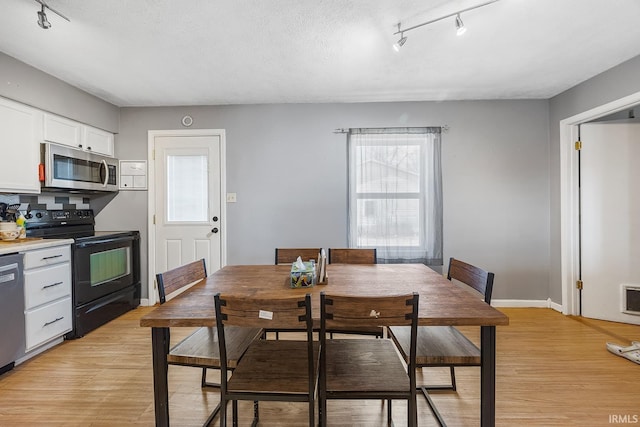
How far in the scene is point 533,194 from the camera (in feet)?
11.7

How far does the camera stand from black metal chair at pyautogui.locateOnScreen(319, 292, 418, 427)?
1.21 metres

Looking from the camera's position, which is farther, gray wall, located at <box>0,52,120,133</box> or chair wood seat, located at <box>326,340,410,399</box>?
gray wall, located at <box>0,52,120,133</box>

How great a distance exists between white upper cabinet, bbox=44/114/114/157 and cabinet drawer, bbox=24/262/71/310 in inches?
48.4

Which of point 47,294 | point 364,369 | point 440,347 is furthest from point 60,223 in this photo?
point 440,347

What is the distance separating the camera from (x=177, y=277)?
1.84m

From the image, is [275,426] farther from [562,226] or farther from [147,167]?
[562,226]

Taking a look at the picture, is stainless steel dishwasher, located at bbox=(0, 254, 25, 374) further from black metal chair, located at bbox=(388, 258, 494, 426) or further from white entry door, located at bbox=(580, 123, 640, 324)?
white entry door, located at bbox=(580, 123, 640, 324)

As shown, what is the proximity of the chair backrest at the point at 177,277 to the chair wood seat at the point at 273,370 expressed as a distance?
57 cm

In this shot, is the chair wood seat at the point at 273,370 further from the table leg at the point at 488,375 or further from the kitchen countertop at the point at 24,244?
the kitchen countertop at the point at 24,244

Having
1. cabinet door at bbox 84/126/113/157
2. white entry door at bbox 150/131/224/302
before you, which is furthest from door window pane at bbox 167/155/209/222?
cabinet door at bbox 84/126/113/157

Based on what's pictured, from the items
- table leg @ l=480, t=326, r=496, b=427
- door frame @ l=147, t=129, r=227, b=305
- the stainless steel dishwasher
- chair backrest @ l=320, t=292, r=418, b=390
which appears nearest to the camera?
chair backrest @ l=320, t=292, r=418, b=390

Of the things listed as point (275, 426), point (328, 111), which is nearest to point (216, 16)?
point (328, 111)

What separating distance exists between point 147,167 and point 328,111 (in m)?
2.30

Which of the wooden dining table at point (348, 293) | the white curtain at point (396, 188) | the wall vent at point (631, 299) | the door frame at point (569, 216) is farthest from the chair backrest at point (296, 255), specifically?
the wall vent at point (631, 299)
